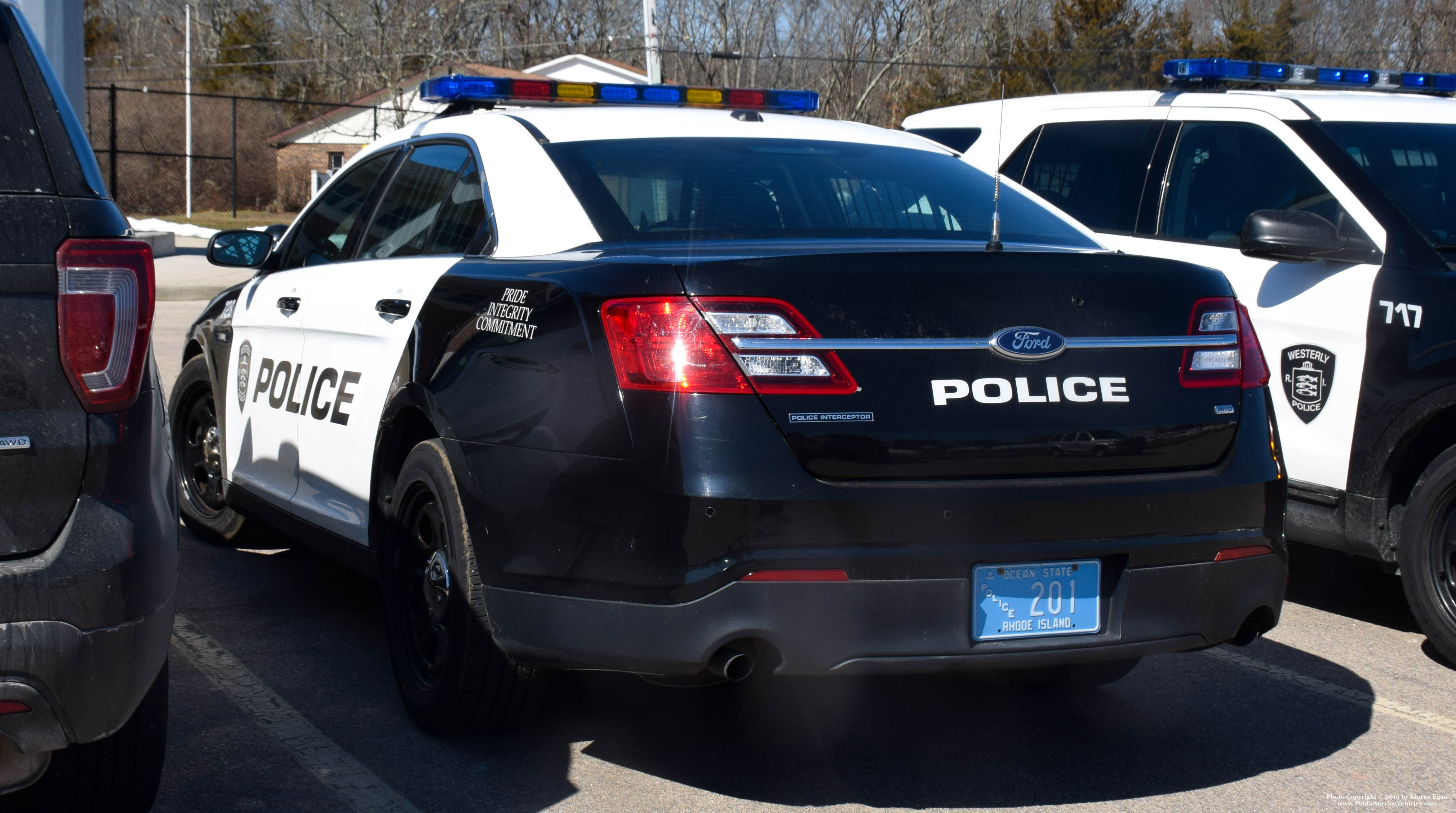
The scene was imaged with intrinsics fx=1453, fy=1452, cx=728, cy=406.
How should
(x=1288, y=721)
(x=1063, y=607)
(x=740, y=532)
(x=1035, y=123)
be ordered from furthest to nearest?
(x=1035, y=123), (x=1288, y=721), (x=1063, y=607), (x=740, y=532)

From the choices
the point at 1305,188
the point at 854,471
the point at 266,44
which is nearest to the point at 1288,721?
the point at 854,471

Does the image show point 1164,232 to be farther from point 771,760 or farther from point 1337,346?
point 771,760

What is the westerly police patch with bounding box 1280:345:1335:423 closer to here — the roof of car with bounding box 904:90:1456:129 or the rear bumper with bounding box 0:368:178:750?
the roof of car with bounding box 904:90:1456:129

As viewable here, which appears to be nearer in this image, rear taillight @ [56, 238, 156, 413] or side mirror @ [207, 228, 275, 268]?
rear taillight @ [56, 238, 156, 413]

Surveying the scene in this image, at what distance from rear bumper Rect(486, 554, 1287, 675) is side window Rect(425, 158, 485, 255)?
1.16 metres

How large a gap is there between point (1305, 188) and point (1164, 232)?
0.69 metres

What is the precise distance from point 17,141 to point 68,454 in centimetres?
57

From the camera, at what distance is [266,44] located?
6109 cm

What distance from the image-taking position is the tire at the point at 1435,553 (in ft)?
15.1

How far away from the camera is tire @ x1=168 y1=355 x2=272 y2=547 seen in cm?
566

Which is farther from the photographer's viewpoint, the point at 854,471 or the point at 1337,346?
the point at 1337,346

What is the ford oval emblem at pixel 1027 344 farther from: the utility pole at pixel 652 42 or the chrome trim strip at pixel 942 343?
the utility pole at pixel 652 42

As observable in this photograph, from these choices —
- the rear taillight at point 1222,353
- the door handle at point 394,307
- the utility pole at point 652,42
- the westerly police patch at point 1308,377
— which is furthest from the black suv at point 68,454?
the utility pole at point 652,42

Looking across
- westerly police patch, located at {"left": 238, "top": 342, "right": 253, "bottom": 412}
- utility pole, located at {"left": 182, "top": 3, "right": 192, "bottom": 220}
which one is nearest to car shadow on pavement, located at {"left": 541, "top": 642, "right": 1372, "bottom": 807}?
westerly police patch, located at {"left": 238, "top": 342, "right": 253, "bottom": 412}
